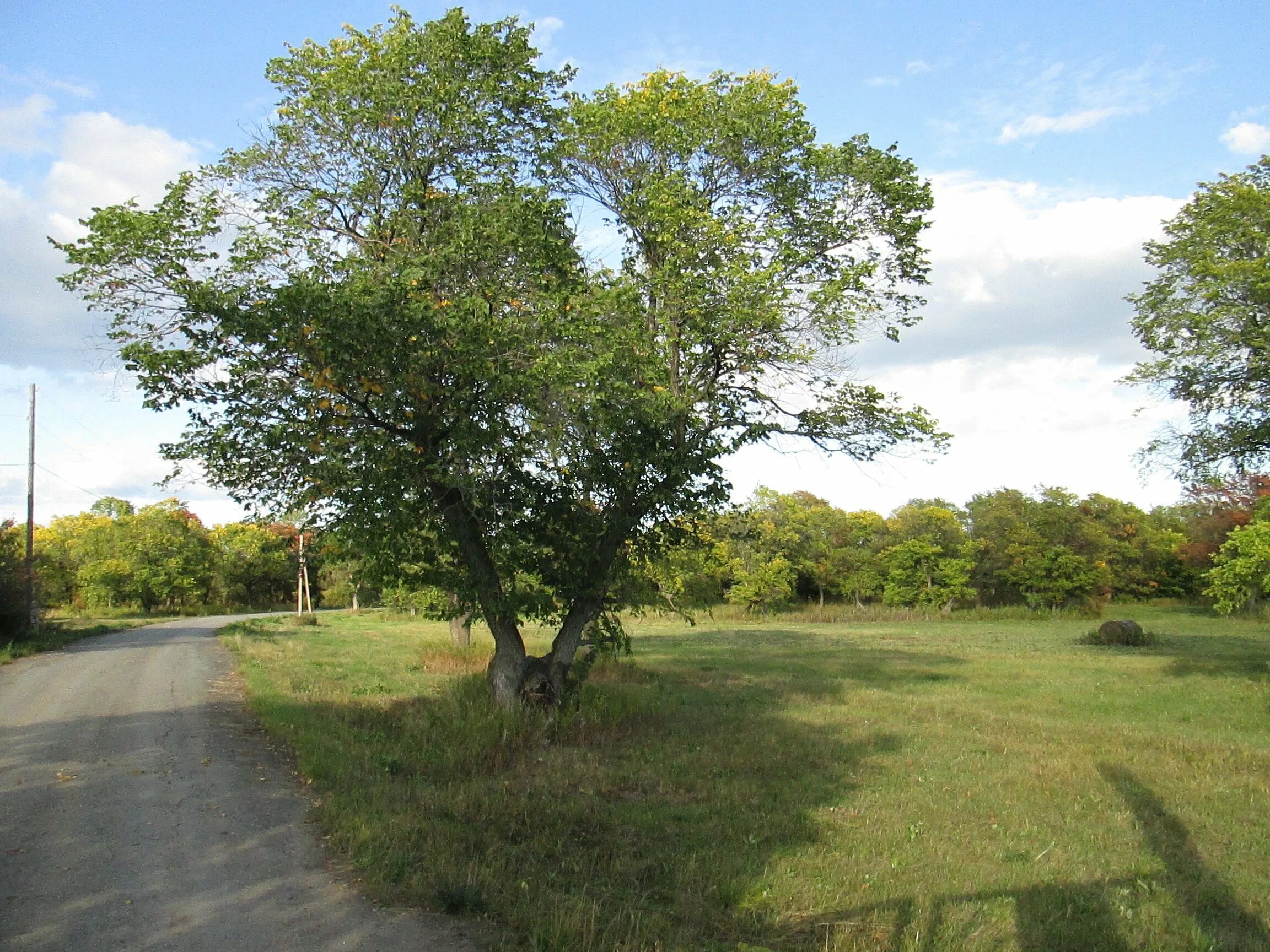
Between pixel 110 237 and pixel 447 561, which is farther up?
pixel 110 237

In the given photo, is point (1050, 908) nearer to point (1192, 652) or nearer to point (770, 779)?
point (770, 779)

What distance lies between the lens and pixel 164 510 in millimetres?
61375

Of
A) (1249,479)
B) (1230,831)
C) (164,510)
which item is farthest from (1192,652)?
(164,510)

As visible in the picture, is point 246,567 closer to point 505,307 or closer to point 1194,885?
point 505,307

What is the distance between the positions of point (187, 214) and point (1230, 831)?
45.0 feet

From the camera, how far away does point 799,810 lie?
9.23 metres

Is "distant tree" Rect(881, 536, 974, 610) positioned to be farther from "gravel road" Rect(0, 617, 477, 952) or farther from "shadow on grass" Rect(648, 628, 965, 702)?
"gravel road" Rect(0, 617, 477, 952)

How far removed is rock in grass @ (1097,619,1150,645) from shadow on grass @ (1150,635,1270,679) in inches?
25.0

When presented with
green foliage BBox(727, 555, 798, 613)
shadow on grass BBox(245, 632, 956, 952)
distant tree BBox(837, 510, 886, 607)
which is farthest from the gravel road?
distant tree BBox(837, 510, 886, 607)

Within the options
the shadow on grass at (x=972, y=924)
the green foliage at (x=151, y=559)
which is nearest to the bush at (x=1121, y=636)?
the shadow on grass at (x=972, y=924)

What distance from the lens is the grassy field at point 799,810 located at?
21.2ft

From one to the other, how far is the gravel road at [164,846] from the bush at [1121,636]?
101 ft

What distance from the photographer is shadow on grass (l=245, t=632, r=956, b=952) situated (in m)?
6.34

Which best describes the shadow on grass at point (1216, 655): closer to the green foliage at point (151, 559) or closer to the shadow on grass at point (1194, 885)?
the shadow on grass at point (1194, 885)
